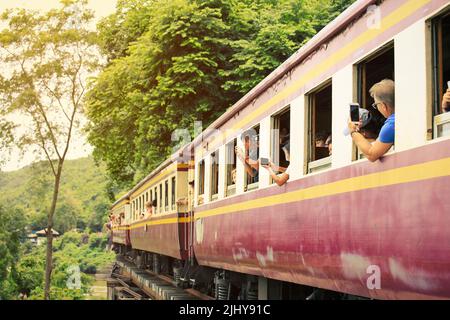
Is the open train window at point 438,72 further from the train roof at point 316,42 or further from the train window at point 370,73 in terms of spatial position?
the train window at point 370,73

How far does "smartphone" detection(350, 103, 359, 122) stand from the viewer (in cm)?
491

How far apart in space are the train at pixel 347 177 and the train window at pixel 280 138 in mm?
14

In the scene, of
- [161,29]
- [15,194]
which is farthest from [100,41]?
[15,194]

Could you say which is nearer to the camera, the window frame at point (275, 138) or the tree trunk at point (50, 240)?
the window frame at point (275, 138)

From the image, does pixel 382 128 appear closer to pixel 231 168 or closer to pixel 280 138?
pixel 280 138

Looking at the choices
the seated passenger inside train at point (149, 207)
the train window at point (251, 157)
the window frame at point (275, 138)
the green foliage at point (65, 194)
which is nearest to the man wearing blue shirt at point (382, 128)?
the window frame at point (275, 138)

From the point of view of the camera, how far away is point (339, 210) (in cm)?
536

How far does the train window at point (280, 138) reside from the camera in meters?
7.40

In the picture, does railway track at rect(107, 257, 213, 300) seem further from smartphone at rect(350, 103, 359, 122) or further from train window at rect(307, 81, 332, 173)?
smartphone at rect(350, 103, 359, 122)

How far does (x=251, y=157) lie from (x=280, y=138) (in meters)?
0.96

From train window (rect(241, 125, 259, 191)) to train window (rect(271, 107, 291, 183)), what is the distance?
1.73ft

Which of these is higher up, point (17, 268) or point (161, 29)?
point (161, 29)

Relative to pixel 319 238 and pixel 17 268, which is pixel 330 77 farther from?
pixel 17 268
